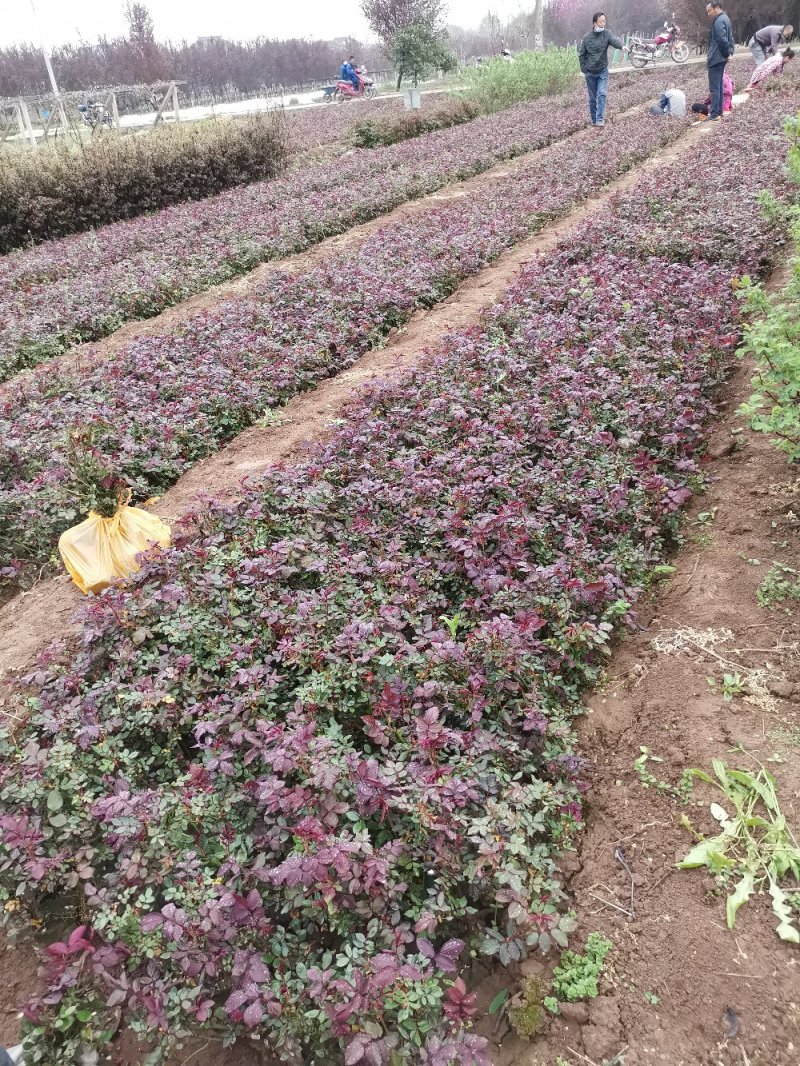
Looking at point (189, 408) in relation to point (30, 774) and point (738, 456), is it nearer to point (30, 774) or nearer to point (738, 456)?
point (30, 774)

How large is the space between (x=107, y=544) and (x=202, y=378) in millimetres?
2309

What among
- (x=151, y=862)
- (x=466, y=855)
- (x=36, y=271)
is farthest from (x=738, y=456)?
(x=36, y=271)

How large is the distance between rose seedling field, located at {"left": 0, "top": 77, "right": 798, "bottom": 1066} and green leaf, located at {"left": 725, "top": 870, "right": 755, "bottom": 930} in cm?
50

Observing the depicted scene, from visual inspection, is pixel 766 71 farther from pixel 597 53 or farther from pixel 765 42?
pixel 597 53

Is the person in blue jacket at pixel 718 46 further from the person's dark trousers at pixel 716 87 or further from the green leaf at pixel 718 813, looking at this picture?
the green leaf at pixel 718 813

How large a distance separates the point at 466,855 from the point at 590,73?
17.2 meters

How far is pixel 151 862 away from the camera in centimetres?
222

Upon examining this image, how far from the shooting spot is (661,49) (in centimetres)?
3619

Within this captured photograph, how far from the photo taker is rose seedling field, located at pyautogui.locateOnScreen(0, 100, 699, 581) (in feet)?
14.3

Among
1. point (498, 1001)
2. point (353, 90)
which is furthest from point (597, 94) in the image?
point (353, 90)

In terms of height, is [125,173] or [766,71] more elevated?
[766,71]

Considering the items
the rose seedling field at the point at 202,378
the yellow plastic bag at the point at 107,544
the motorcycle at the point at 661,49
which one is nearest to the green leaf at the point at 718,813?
the yellow plastic bag at the point at 107,544

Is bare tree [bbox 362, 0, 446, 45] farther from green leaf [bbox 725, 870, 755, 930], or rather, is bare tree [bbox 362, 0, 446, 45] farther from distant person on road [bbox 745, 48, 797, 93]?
green leaf [bbox 725, 870, 755, 930]

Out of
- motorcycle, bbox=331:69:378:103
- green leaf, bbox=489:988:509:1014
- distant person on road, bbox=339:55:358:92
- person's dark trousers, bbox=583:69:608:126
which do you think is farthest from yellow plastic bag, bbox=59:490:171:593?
distant person on road, bbox=339:55:358:92
